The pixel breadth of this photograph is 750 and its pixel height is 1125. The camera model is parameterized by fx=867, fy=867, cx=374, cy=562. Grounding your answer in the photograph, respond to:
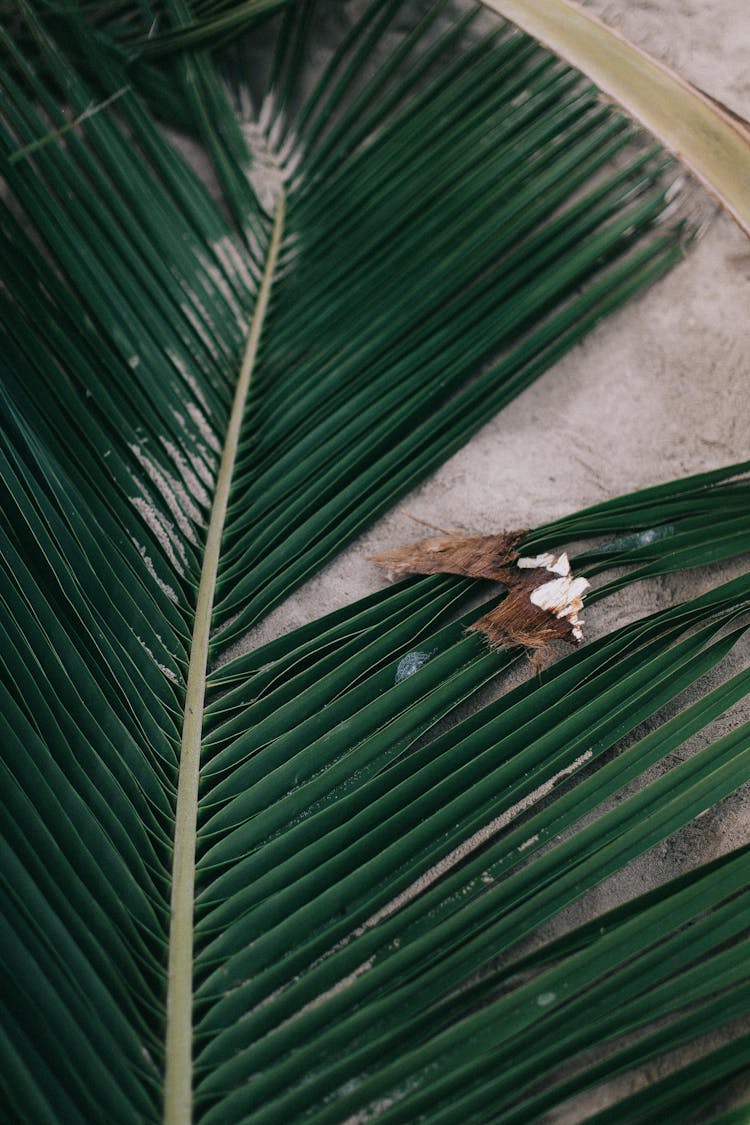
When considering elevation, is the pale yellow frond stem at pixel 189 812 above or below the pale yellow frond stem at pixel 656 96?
below

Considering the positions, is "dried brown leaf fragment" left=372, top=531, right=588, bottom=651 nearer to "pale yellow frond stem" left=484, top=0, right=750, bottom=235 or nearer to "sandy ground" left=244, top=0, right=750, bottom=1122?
"sandy ground" left=244, top=0, right=750, bottom=1122

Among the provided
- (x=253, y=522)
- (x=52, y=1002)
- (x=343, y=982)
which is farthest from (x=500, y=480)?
(x=52, y=1002)

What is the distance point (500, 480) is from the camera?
44.1 inches

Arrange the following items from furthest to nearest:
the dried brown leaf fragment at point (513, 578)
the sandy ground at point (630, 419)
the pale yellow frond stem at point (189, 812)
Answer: the sandy ground at point (630, 419)
the dried brown leaf fragment at point (513, 578)
the pale yellow frond stem at point (189, 812)

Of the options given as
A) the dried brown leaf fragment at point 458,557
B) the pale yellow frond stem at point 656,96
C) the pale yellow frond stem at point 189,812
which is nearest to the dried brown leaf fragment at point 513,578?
the dried brown leaf fragment at point 458,557

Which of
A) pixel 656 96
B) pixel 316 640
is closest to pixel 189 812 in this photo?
pixel 316 640

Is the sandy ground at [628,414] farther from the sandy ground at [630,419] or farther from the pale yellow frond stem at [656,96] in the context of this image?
the pale yellow frond stem at [656,96]

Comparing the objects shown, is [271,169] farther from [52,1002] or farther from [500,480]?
[52,1002]

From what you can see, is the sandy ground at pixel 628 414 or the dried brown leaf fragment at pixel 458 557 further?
the sandy ground at pixel 628 414

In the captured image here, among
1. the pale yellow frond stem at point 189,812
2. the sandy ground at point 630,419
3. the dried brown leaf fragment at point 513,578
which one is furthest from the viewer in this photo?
the sandy ground at point 630,419

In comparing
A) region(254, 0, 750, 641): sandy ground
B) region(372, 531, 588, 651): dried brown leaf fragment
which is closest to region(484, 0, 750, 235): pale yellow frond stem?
region(254, 0, 750, 641): sandy ground

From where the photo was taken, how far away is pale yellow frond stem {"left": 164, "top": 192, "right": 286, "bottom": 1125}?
0.62 metres

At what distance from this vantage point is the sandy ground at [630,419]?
106 cm

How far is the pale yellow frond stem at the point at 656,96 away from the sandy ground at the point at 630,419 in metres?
0.14
